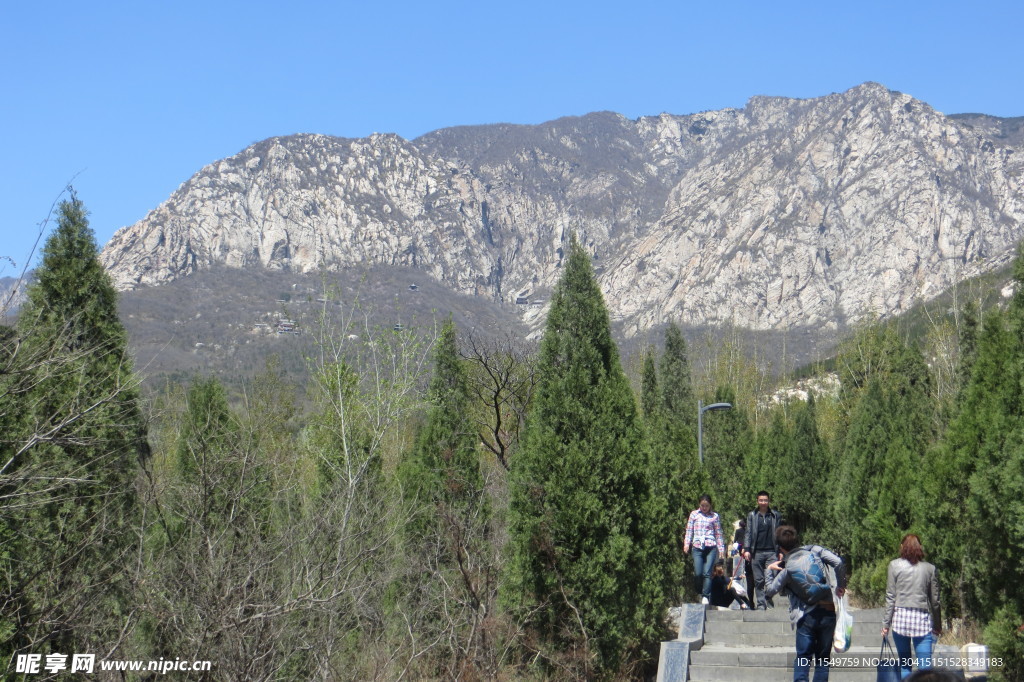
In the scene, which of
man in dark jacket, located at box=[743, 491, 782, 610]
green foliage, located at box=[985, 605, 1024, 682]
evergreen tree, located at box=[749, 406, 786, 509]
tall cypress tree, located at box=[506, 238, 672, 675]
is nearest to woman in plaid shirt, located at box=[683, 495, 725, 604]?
man in dark jacket, located at box=[743, 491, 782, 610]

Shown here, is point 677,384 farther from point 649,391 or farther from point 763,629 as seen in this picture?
point 763,629

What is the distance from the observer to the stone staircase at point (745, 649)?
9.30 meters

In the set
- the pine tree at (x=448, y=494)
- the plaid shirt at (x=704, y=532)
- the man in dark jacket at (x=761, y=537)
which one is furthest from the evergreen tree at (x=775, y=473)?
the plaid shirt at (x=704, y=532)

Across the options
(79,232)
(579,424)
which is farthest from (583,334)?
(79,232)

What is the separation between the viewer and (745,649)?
10945 millimetres

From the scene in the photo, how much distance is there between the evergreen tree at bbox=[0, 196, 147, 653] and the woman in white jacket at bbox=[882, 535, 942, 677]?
20.2 feet

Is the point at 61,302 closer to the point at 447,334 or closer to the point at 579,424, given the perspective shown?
the point at 579,424

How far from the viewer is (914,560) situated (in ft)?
26.3

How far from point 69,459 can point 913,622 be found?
7359mm

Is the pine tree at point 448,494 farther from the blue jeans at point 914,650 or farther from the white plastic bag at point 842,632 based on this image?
the blue jeans at point 914,650

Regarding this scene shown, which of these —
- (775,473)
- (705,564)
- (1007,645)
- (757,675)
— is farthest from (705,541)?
(775,473)

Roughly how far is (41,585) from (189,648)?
2098mm

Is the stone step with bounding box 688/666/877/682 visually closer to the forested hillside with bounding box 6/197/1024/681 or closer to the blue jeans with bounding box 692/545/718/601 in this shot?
the forested hillside with bounding box 6/197/1024/681

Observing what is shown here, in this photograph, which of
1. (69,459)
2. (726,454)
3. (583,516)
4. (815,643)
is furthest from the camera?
(726,454)
